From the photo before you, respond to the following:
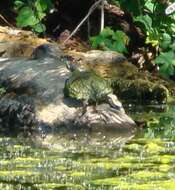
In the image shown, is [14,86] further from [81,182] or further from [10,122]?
[81,182]

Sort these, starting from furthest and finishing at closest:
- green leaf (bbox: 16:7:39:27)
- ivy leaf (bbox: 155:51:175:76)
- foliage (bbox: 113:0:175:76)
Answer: green leaf (bbox: 16:7:39:27), foliage (bbox: 113:0:175:76), ivy leaf (bbox: 155:51:175:76)

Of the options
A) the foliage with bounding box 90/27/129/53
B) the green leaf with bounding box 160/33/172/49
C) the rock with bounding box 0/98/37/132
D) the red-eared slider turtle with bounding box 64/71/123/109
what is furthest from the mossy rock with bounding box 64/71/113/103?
the foliage with bounding box 90/27/129/53

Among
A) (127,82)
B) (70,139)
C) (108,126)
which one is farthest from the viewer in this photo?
(127,82)

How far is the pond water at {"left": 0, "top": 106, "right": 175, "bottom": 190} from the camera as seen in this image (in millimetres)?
6488

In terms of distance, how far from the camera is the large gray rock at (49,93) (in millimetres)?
9484

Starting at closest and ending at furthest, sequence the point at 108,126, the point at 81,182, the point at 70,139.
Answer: the point at 81,182 < the point at 70,139 < the point at 108,126

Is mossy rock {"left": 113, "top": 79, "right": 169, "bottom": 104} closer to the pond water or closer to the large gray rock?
the large gray rock

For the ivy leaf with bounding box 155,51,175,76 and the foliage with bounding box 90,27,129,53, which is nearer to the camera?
the ivy leaf with bounding box 155,51,175,76

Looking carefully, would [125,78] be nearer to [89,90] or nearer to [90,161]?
[89,90]

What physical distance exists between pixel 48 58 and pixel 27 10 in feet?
5.62

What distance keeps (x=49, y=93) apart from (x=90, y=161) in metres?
2.76

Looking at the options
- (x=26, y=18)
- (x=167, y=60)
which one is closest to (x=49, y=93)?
(x=167, y=60)

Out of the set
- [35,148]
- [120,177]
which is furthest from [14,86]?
[120,177]

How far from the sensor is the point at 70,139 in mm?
8773
